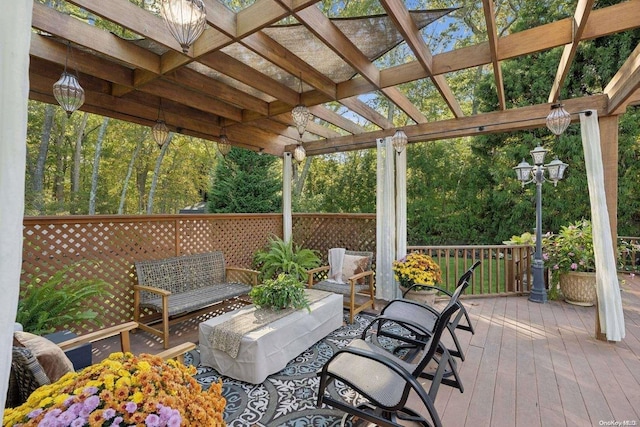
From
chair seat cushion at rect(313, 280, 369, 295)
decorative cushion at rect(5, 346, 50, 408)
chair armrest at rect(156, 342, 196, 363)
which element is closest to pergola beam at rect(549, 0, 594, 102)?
chair armrest at rect(156, 342, 196, 363)

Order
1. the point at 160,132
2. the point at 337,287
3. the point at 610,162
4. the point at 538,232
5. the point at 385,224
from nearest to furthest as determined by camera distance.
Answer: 1. the point at 610,162
2. the point at 160,132
3. the point at 337,287
4. the point at 538,232
5. the point at 385,224

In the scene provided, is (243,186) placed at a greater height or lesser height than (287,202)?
greater

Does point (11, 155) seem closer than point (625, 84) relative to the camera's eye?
Yes

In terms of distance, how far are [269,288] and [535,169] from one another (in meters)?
4.66

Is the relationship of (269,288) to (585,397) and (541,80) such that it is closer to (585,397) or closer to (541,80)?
(585,397)

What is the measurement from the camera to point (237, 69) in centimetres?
297

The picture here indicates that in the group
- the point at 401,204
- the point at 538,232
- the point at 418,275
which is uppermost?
the point at 401,204

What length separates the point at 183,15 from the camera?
1529 mm

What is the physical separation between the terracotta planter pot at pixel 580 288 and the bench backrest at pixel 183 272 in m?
5.08

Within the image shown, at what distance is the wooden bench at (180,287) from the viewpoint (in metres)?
3.28

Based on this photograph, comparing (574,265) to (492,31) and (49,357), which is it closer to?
(492,31)

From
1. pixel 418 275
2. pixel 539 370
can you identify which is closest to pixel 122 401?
pixel 539 370

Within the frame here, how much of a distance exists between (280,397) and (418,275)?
98.0 inches

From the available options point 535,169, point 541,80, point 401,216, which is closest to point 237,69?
point 401,216
